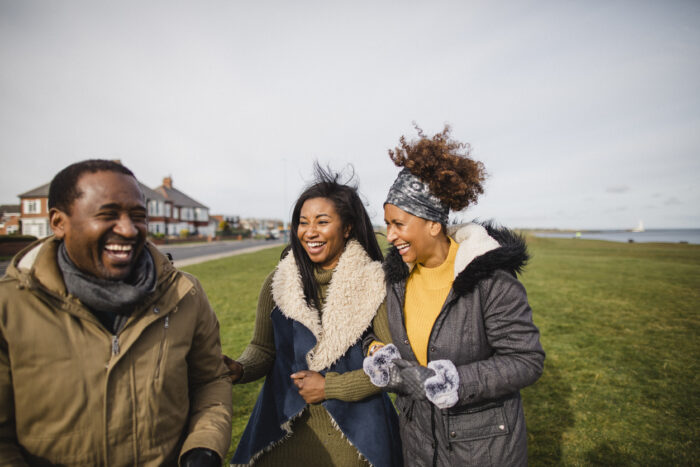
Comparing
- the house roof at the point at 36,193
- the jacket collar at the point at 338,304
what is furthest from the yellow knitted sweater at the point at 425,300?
the house roof at the point at 36,193

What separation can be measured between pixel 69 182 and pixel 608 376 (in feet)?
24.5

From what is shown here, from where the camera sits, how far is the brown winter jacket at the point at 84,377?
1324 millimetres

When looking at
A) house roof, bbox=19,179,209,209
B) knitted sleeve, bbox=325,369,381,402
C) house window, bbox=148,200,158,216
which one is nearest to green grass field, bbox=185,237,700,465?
knitted sleeve, bbox=325,369,381,402

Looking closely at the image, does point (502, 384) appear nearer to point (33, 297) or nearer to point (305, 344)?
point (305, 344)

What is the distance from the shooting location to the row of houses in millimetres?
41844

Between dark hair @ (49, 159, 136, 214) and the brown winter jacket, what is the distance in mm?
183

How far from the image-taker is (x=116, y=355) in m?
1.45

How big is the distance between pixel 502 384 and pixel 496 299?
0.43m

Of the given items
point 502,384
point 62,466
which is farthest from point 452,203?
point 62,466

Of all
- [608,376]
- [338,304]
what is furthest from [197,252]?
[338,304]

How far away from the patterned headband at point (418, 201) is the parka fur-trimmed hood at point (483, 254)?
0.20m

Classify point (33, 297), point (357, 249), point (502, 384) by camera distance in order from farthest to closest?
point (357, 249), point (502, 384), point (33, 297)

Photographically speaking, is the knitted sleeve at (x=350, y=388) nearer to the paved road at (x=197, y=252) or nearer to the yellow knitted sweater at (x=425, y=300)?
the yellow knitted sweater at (x=425, y=300)

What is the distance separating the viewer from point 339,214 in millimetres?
2518
